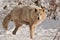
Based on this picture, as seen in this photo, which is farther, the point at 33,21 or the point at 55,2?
the point at 55,2

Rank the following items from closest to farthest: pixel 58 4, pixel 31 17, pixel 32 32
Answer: pixel 31 17 < pixel 32 32 < pixel 58 4

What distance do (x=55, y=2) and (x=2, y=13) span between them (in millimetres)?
2331

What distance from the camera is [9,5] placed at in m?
10.2

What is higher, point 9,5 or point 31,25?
point 31,25

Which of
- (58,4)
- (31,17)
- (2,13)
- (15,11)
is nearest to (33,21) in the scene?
(31,17)

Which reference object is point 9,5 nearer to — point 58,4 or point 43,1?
point 43,1

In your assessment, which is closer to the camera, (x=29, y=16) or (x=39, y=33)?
(x=29, y=16)

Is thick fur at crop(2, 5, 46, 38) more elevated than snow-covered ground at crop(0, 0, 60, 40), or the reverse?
thick fur at crop(2, 5, 46, 38)

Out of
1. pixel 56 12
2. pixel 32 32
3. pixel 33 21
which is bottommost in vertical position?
pixel 56 12

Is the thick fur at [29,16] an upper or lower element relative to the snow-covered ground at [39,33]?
upper

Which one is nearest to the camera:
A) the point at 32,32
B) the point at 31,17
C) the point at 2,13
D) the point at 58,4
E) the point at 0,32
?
the point at 31,17

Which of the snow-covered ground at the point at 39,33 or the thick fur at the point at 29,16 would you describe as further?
the snow-covered ground at the point at 39,33

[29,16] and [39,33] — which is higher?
[29,16]

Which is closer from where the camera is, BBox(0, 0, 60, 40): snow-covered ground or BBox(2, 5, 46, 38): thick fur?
BBox(2, 5, 46, 38): thick fur
